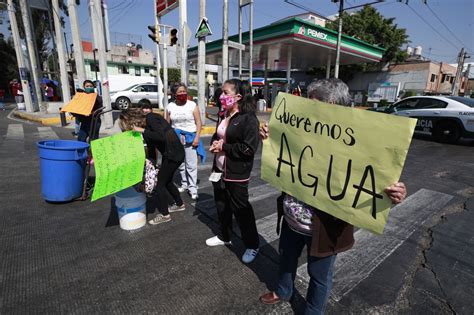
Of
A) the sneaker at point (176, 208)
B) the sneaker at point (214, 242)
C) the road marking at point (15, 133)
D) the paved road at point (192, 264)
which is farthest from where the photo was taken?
the road marking at point (15, 133)

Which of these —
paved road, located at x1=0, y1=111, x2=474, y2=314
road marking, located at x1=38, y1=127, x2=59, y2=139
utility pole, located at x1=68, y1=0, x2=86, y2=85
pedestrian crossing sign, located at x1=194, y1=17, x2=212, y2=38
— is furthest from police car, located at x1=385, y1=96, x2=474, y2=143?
utility pole, located at x1=68, y1=0, x2=86, y2=85

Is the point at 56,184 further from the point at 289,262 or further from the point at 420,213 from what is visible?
the point at 420,213

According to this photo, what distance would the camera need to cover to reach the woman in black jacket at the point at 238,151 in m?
2.47

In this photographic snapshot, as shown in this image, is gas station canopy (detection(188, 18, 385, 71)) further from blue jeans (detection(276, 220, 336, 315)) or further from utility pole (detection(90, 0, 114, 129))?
blue jeans (detection(276, 220, 336, 315))

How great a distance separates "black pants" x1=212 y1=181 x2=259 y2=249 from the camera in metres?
2.61

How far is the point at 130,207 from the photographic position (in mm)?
3299

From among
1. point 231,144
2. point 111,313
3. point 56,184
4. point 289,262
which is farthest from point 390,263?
point 56,184

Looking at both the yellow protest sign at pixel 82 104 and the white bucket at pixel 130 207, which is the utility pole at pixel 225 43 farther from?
the white bucket at pixel 130 207

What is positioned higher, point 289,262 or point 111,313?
point 289,262

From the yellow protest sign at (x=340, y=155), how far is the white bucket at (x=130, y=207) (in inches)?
80.9

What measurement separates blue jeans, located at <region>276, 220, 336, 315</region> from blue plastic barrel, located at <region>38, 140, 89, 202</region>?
127 inches

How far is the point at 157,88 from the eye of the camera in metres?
18.7

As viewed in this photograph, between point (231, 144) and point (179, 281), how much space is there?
1.36m

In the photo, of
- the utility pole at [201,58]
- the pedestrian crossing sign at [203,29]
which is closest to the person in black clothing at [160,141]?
the pedestrian crossing sign at [203,29]
